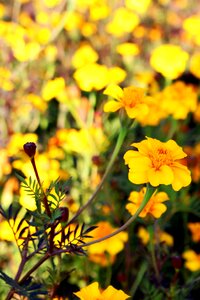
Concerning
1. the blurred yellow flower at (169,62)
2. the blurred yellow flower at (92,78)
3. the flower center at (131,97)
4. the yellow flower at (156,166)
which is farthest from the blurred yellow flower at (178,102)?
the yellow flower at (156,166)

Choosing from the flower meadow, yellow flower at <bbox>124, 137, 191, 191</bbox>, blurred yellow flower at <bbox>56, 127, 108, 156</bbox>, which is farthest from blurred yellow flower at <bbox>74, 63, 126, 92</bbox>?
yellow flower at <bbox>124, 137, 191, 191</bbox>

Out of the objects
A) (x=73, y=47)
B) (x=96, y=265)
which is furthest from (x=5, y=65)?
(x=96, y=265)

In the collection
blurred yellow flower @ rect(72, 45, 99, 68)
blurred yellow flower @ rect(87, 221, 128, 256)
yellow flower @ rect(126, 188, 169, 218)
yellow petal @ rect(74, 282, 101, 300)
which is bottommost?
blurred yellow flower @ rect(87, 221, 128, 256)

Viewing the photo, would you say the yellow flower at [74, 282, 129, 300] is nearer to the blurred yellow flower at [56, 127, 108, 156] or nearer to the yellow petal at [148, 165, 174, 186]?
the yellow petal at [148, 165, 174, 186]

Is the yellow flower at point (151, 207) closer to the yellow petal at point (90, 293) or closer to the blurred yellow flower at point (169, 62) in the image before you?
the yellow petal at point (90, 293)

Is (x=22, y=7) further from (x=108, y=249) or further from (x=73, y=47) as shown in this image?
(x=108, y=249)

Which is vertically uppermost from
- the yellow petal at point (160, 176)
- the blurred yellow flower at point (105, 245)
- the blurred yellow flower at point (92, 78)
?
the yellow petal at point (160, 176)

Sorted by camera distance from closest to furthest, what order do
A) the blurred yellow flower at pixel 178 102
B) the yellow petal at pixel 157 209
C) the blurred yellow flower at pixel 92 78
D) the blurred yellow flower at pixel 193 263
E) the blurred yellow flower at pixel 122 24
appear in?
the yellow petal at pixel 157 209 < the blurred yellow flower at pixel 193 263 < the blurred yellow flower at pixel 178 102 < the blurred yellow flower at pixel 92 78 < the blurred yellow flower at pixel 122 24

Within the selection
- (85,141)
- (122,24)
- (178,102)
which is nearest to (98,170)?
(85,141)

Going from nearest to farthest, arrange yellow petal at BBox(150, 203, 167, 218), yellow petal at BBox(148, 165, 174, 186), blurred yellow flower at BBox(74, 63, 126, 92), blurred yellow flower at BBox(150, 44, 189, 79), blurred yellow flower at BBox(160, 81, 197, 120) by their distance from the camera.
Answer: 1. yellow petal at BBox(148, 165, 174, 186)
2. yellow petal at BBox(150, 203, 167, 218)
3. blurred yellow flower at BBox(160, 81, 197, 120)
4. blurred yellow flower at BBox(74, 63, 126, 92)
5. blurred yellow flower at BBox(150, 44, 189, 79)
